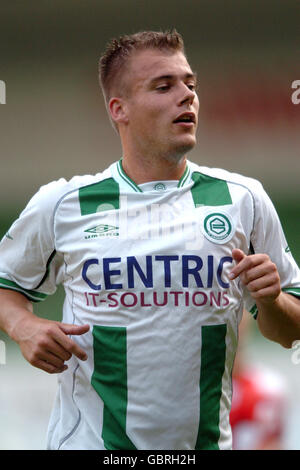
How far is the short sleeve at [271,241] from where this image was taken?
2.30m

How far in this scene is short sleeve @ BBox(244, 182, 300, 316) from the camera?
7.54 feet

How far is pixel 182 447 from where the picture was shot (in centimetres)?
216

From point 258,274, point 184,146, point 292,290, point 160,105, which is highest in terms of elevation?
point 160,105

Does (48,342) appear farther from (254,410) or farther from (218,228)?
(254,410)

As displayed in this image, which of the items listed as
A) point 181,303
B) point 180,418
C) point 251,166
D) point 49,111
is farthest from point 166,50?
point 49,111

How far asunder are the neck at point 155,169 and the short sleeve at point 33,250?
0.80 feet

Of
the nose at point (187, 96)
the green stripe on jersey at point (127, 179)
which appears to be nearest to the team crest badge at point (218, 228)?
the green stripe on jersey at point (127, 179)

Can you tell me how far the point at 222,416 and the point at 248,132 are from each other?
5.70 meters

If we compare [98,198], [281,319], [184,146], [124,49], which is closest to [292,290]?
[281,319]

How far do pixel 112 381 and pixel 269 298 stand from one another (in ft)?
1.75

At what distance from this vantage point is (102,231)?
7.52ft

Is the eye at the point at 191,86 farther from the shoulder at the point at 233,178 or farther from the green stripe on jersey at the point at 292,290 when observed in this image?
the green stripe on jersey at the point at 292,290

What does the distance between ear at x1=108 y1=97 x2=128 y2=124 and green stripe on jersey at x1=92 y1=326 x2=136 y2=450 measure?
2.44 feet
